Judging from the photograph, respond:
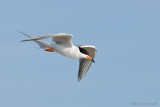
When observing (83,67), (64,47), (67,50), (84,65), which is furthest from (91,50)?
(64,47)

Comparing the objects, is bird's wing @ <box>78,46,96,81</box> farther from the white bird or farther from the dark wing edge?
the white bird

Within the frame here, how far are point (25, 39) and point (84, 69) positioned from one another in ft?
25.1

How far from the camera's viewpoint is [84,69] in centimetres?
2666

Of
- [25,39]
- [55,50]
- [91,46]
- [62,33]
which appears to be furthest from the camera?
[91,46]

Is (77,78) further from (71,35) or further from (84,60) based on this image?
(71,35)

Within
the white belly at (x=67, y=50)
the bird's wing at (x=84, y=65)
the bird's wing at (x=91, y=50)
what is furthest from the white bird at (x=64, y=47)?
the bird's wing at (x=84, y=65)

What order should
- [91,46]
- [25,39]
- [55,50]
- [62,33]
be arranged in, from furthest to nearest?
1. [91,46]
2. [55,50]
3. [62,33]
4. [25,39]

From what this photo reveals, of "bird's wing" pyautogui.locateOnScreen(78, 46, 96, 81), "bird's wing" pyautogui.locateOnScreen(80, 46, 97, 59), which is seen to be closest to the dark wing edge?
"bird's wing" pyautogui.locateOnScreen(78, 46, 96, 81)

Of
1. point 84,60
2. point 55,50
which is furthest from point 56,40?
point 84,60

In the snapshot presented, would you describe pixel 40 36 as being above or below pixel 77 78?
above

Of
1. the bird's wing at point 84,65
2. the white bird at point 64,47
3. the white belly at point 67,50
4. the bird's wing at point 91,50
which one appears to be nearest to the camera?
the white bird at point 64,47

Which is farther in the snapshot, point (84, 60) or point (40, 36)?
point (84, 60)

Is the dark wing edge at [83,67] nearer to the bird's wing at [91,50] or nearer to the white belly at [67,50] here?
the bird's wing at [91,50]

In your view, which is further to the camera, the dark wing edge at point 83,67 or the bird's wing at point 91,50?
the dark wing edge at point 83,67
